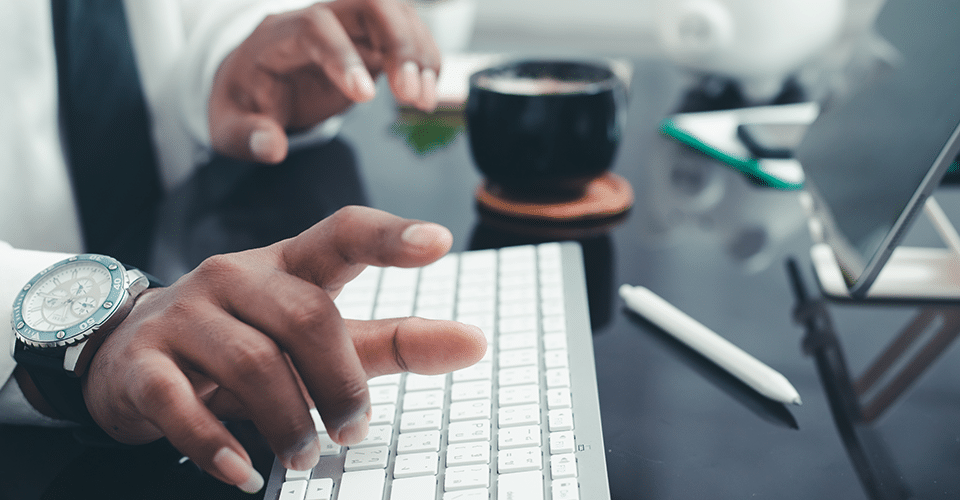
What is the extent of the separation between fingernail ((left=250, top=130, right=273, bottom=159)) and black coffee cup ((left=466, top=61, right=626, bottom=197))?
18cm

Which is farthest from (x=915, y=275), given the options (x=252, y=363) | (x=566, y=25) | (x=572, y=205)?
(x=566, y=25)

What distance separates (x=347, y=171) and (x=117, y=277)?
374 millimetres

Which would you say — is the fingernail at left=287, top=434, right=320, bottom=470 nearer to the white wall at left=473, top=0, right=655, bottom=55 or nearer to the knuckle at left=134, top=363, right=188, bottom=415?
the knuckle at left=134, top=363, right=188, bottom=415

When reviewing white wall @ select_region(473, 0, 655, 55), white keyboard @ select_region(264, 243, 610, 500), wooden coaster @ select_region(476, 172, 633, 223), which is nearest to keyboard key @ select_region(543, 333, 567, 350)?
white keyboard @ select_region(264, 243, 610, 500)

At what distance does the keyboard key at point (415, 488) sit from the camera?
288 mm

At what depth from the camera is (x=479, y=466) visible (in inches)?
11.8

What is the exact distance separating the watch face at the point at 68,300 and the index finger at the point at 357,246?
0.33 ft

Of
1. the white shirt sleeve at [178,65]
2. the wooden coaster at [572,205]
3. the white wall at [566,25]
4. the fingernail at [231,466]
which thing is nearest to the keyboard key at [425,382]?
the fingernail at [231,466]

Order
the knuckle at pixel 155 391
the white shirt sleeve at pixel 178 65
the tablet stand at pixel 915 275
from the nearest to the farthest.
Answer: the knuckle at pixel 155 391
the tablet stand at pixel 915 275
the white shirt sleeve at pixel 178 65

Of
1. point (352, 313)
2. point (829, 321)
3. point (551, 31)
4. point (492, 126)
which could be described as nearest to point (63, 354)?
point (352, 313)

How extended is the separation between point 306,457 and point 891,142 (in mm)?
421

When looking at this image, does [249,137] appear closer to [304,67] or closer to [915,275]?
[304,67]

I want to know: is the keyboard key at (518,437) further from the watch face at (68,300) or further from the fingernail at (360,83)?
the fingernail at (360,83)

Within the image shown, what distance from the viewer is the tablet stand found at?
48cm
